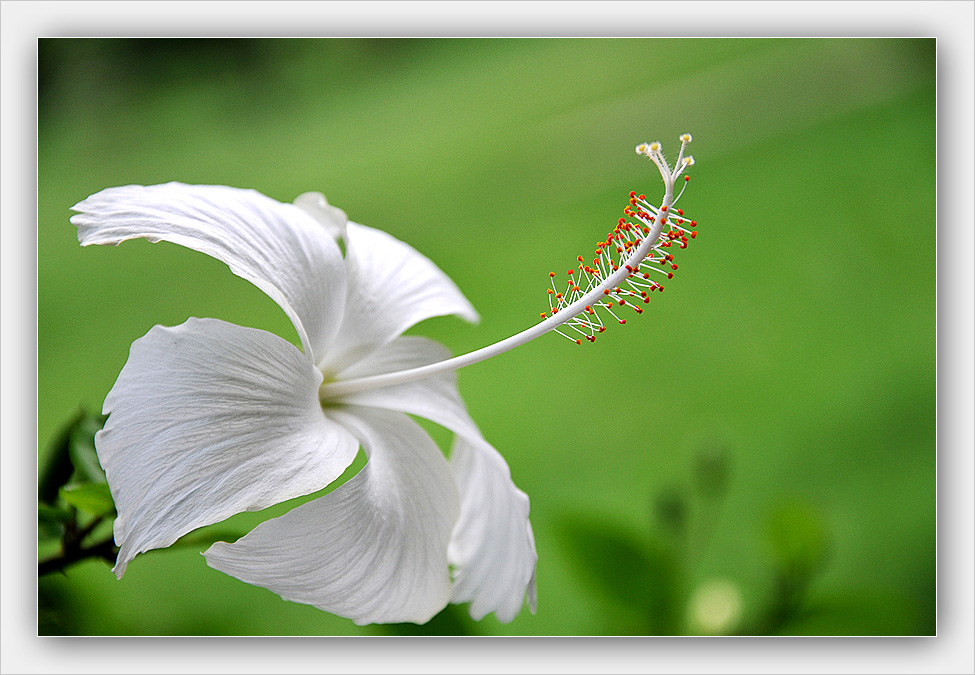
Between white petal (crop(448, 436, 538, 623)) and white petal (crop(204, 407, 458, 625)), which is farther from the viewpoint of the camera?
white petal (crop(448, 436, 538, 623))

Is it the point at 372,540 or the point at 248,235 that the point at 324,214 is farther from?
the point at 372,540

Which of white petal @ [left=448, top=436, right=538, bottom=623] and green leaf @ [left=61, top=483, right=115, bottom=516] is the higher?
green leaf @ [left=61, top=483, right=115, bottom=516]

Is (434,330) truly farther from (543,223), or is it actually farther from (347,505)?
(347,505)

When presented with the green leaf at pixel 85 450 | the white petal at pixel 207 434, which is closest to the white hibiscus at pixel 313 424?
the white petal at pixel 207 434

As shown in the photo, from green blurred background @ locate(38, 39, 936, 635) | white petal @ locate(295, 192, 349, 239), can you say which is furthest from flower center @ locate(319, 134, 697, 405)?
green blurred background @ locate(38, 39, 936, 635)

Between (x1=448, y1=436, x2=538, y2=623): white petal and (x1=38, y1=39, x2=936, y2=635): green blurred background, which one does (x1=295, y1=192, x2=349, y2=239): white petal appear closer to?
(x1=448, y1=436, x2=538, y2=623): white petal

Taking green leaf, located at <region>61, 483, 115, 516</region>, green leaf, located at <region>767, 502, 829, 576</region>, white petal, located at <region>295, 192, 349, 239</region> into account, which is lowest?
green leaf, located at <region>767, 502, 829, 576</region>

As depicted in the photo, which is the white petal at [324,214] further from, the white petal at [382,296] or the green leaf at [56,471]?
the green leaf at [56,471]
